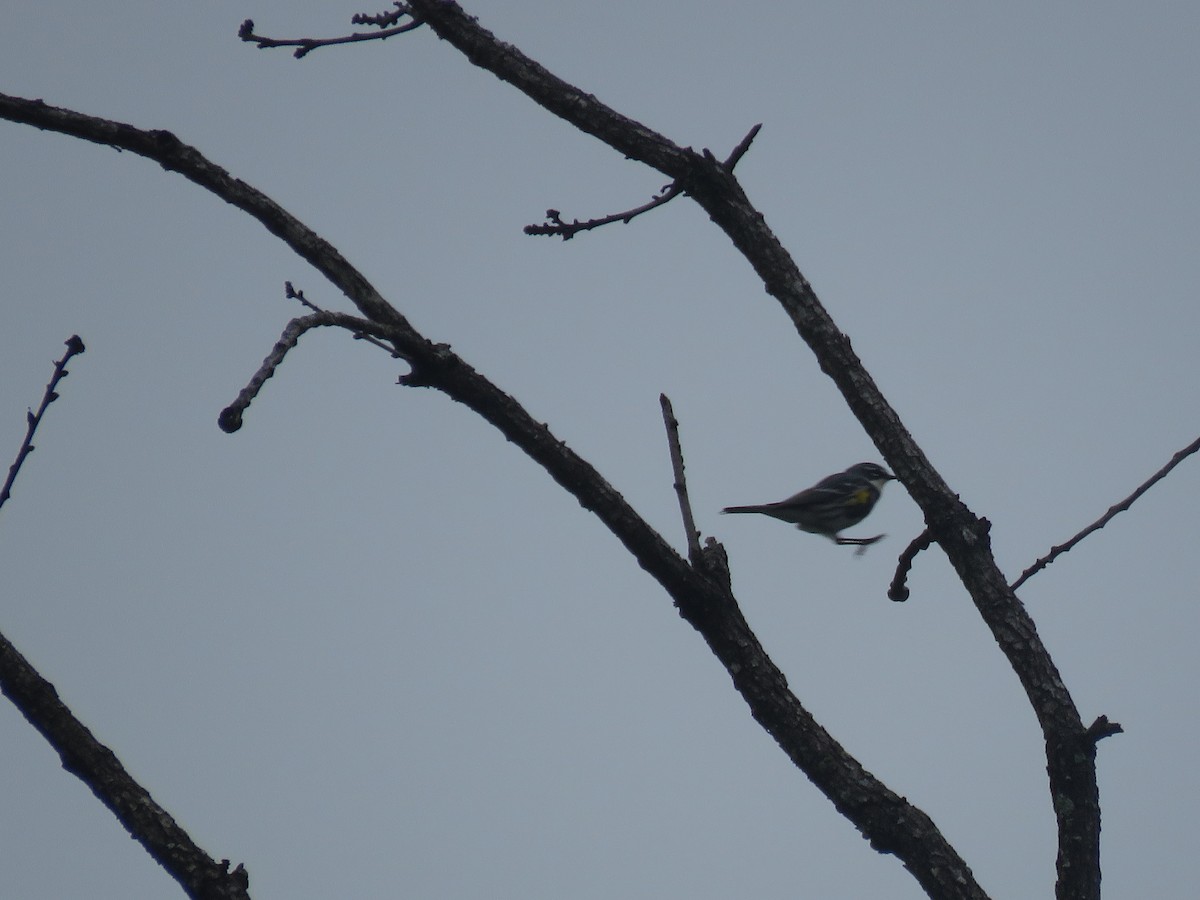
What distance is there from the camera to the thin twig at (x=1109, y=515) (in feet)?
13.4

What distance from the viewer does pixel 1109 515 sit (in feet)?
13.5

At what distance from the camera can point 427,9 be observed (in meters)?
5.35

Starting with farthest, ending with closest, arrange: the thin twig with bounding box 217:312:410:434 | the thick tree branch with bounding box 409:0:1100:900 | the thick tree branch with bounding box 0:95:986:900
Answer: the thick tree branch with bounding box 409:0:1100:900, the thick tree branch with bounding box 0:95:986:900, the thin twig with bounding box 217:312:410:434

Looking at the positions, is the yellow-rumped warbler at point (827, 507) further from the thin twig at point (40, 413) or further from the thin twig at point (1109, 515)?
the thin twig at point (40, 413)

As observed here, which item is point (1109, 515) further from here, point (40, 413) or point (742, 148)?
point (40, 413)

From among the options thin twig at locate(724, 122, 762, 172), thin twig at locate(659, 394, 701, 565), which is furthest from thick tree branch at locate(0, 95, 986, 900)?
thin twig at locate(724, 122, 762, 172)

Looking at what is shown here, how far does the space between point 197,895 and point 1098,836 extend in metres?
2.86

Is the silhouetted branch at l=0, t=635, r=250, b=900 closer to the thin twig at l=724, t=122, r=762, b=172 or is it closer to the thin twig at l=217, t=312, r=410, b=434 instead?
the thin twig at l=217, t=312, r=410, b=434

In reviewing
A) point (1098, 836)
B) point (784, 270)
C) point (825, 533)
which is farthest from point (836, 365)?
point (825, 533)

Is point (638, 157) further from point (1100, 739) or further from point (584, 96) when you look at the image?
point (1100, 739)

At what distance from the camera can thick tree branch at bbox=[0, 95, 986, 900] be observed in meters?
3.84

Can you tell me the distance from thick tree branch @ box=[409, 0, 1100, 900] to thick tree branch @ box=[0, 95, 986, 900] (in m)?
0.47

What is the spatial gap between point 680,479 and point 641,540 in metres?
0.34

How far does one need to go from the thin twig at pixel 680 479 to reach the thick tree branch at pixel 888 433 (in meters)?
0.76
